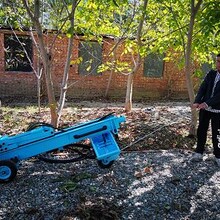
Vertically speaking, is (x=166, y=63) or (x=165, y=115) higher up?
(x=166, y=63)

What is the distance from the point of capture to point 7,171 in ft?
13.5

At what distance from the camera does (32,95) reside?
13.3 meters

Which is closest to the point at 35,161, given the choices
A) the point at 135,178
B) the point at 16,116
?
the point at 135,178

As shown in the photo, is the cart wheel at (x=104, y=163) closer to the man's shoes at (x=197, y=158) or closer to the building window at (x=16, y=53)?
the man's shoes at (x=197, y=158)

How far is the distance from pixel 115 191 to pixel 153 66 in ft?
36.3

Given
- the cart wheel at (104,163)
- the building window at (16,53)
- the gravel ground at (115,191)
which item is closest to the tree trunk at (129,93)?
the gravel ground at (115,191)

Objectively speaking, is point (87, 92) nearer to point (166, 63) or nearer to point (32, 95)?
point (32, 95)

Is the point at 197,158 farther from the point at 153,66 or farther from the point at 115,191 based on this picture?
the point at 153,66

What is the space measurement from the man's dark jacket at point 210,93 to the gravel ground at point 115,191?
1.08m

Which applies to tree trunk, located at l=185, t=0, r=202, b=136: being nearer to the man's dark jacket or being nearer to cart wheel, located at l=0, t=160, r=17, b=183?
the man's dark jacket

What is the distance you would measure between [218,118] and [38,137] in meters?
2.83

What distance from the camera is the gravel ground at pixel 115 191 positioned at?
3.51 meters

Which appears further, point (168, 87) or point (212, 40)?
point (168, 87)

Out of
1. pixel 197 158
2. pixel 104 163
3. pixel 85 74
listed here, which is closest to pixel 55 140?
pixel 104 163
